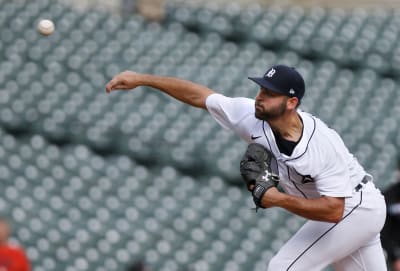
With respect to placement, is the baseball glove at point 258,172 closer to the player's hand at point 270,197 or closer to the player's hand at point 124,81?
the player's hand at point 270,197

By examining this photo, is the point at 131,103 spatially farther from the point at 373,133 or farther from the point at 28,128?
the point at 373,133

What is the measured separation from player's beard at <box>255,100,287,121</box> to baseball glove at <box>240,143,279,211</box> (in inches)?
5.8

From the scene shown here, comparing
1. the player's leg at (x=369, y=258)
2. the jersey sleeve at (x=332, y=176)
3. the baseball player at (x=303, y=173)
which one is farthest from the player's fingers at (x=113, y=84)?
the player's leg at (x=369, y=258)

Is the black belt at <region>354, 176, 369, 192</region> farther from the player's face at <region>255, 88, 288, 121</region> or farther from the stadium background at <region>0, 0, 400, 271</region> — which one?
the stadium background at <region>0, 0, 400, 271</region>

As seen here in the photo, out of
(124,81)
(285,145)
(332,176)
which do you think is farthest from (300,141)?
(124,81)

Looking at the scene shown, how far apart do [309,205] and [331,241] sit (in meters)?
0.40

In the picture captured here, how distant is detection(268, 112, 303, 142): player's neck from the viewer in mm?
4555

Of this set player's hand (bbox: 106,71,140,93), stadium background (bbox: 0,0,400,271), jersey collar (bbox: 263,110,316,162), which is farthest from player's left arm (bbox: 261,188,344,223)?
stadium background (bbox: 0,0,400,271)

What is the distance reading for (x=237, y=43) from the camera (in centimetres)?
1091

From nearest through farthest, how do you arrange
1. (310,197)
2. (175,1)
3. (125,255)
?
(310,197), (125,255), (175,1)

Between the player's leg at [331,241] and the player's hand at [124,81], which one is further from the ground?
the player's hand at [124,81]

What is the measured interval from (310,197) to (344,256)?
1.15 ft

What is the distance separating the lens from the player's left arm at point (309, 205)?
4422 millimetres

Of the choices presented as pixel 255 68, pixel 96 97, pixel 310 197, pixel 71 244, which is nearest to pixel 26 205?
pixel 71 244
